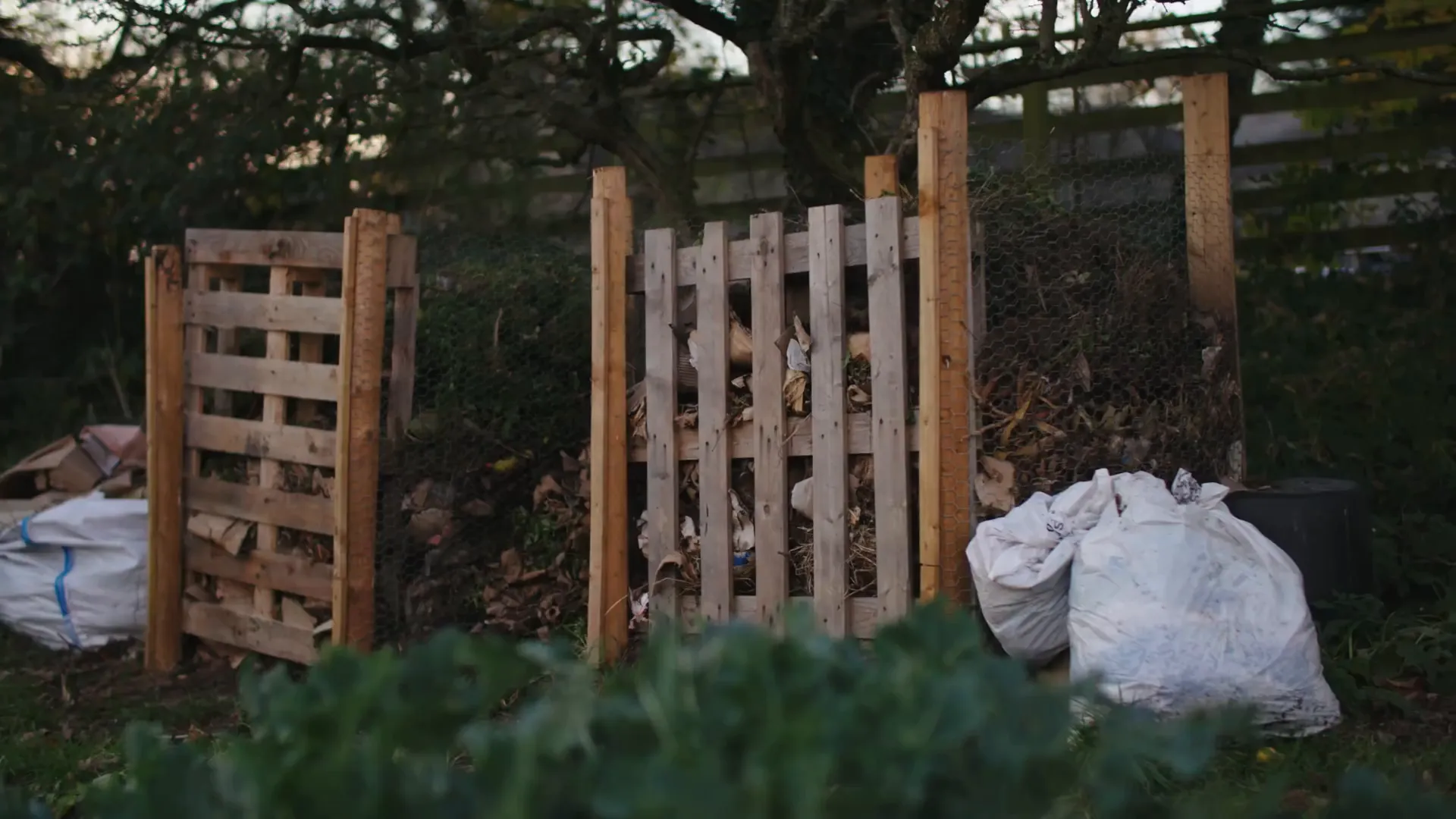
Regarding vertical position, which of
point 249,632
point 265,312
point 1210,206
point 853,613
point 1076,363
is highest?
point 1210,206

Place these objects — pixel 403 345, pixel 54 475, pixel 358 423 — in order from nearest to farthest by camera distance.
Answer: pixel 358 423 → pixel 403 345 → pixel 54 475

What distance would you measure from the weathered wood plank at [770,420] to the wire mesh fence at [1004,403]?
0.07m

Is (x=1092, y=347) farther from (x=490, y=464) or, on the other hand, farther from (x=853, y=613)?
(x=490, y=464)

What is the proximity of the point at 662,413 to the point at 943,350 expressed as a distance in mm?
1143

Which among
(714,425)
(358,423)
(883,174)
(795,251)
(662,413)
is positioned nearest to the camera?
(795,251)

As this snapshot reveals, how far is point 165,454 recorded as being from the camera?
582cm

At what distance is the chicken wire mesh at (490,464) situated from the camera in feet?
17.6

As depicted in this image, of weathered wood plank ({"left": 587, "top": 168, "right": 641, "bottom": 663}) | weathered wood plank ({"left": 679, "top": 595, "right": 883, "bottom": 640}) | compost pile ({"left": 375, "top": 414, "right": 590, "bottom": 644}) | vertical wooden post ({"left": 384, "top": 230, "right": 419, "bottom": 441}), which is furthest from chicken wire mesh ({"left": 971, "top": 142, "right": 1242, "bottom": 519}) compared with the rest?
vertical wooden post ({"left": 384, "top": 230, "right": 419, "bottom": 441})

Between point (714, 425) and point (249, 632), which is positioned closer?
point (714, 425)

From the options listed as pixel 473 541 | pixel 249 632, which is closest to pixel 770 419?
pixel 473 541

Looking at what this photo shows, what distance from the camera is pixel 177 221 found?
7609 mm

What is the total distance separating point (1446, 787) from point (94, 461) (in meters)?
6.19

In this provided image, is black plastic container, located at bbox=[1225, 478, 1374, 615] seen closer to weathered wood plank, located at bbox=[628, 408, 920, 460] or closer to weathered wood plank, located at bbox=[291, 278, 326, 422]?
weathered wood plank, located at bbox=[628, 408, 920, 460]

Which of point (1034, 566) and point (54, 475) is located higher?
point (54, 475)
